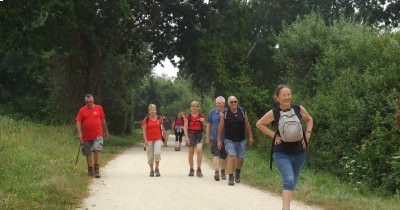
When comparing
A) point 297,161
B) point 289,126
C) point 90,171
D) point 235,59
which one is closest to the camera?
point 289,126

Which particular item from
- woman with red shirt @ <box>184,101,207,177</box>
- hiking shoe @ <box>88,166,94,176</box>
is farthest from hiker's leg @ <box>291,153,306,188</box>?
hiking shoe @ <box>88,166,94,176</box>

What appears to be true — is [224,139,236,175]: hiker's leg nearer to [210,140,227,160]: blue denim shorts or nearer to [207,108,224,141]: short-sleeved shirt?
[210,140,227,160]: blue denim shorts

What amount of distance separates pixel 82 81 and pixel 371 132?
22.4m

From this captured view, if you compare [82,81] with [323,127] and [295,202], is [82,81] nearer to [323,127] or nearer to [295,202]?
[323,127]

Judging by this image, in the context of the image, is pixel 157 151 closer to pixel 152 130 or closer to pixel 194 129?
pixel 152 130

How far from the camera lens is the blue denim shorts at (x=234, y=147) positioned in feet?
41.9

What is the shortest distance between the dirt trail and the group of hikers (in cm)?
52

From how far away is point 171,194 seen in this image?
11.1 metres

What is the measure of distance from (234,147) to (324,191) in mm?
2456

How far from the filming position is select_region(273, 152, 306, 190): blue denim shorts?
308 inches

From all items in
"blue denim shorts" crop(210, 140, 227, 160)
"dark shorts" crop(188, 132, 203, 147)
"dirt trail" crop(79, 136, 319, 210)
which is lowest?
"dirt trail" crop(79, 136, 319, 210)

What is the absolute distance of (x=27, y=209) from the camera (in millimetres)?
7996

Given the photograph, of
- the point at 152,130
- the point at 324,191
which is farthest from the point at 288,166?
the point at 152,130

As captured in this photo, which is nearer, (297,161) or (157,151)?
(297,161)
